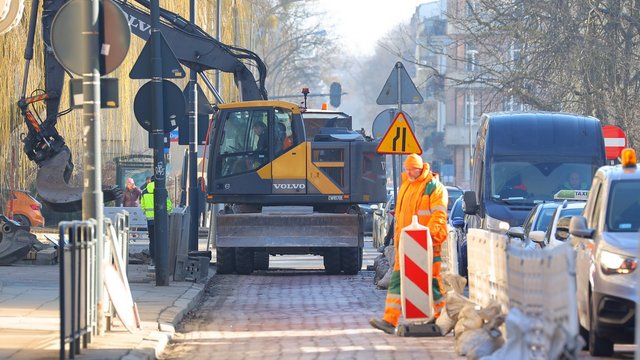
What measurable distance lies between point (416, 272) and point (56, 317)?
3.65m

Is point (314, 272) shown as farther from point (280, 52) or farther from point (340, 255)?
point (280, 52)

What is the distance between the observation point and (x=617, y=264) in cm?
1097

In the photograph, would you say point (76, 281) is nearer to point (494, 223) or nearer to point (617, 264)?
point (617, 264)

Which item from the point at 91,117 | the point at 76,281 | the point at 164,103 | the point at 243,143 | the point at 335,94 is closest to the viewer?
the point at 76,281

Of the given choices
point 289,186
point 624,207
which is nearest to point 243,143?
point 289,186

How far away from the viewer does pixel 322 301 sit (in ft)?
57.4

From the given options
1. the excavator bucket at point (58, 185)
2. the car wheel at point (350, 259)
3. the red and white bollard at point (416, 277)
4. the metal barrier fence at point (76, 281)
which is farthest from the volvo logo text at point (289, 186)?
the metal barrier fence at point (76, 281)

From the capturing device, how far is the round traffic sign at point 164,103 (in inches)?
709

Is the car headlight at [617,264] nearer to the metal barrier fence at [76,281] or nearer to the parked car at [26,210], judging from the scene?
the metal barrier fence at [76,281]

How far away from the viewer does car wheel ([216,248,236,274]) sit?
22297mm

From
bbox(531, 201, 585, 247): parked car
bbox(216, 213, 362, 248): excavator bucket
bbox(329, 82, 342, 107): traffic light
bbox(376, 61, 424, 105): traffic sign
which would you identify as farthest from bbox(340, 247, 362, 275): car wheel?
bbox(329, 82, 342, 107): traffic light

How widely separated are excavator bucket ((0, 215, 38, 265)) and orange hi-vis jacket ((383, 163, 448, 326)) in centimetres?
1018

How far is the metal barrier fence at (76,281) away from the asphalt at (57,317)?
0.23 m

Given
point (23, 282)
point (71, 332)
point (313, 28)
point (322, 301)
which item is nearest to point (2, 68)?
point (23, 282)
